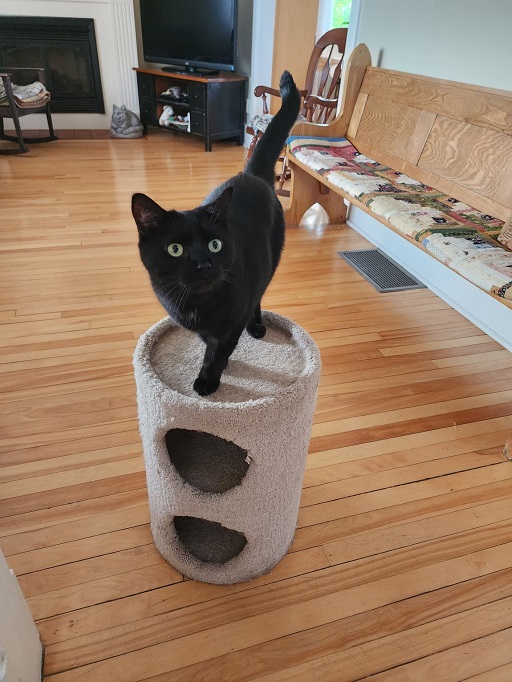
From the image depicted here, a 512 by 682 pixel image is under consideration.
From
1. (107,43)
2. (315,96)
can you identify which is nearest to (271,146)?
(315,96)

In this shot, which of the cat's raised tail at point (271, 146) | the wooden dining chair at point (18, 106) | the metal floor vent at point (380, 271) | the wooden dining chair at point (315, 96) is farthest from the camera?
the wooden dining chair at point (18, 106)

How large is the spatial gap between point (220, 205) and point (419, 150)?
1.72 metres

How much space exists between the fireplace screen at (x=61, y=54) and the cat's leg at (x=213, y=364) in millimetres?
5090

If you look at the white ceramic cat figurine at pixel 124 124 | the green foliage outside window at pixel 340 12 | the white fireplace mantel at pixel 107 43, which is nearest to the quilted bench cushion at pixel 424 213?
the green foliage outside window at pixel 340 12

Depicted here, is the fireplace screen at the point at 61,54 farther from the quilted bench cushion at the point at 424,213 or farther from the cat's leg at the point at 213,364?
the cat's leg at the point at 213,364

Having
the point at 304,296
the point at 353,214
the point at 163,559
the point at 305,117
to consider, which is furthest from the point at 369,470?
the point at 305,117

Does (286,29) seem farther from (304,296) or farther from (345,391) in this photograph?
(345,391)

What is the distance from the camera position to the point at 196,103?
456cm

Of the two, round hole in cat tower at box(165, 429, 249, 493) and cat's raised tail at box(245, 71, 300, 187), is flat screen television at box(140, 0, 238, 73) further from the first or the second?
round hole in cat tower at box(165, 429, 249, 493)

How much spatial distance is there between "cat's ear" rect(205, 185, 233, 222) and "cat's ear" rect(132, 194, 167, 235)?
9 centimetres

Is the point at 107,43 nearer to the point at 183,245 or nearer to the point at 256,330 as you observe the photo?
the point at 256,330

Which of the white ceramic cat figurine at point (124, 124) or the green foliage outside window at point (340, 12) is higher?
the green foliage outside window at point (340, 12)

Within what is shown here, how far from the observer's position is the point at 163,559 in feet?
3.61

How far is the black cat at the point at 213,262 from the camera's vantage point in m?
0.83
